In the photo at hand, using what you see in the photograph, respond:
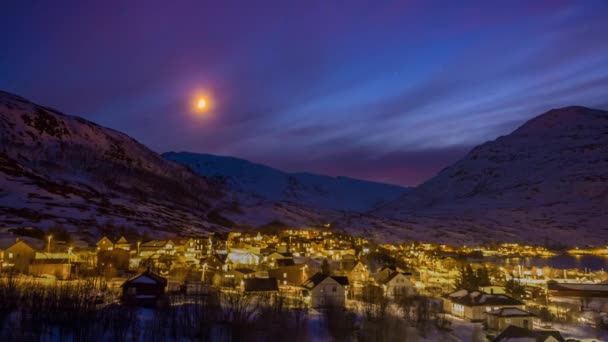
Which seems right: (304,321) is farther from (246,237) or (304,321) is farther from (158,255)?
(246,237)

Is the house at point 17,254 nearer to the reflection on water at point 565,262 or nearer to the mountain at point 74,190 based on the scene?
the mountain at point 74,190

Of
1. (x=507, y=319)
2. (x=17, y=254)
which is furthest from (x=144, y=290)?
(x=507, y=319)

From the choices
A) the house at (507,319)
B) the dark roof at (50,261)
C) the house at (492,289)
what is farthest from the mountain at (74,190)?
the house at (507,319)

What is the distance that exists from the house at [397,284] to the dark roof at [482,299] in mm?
7563

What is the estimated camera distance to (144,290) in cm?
A: 3831

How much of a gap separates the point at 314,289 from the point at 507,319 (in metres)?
16.3

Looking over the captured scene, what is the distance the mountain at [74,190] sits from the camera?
105 meters

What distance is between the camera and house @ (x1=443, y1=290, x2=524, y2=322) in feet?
147

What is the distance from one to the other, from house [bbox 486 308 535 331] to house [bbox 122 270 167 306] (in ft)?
88.1

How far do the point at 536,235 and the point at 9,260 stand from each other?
505 ft

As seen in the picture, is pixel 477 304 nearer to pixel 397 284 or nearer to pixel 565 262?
pixel 397 284

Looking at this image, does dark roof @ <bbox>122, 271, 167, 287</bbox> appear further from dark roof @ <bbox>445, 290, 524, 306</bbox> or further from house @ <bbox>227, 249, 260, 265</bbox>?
house @ <bbox>227, 249, 260, 265</bbox>

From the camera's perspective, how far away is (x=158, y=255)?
73.6m

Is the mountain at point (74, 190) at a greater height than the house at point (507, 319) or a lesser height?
greater
